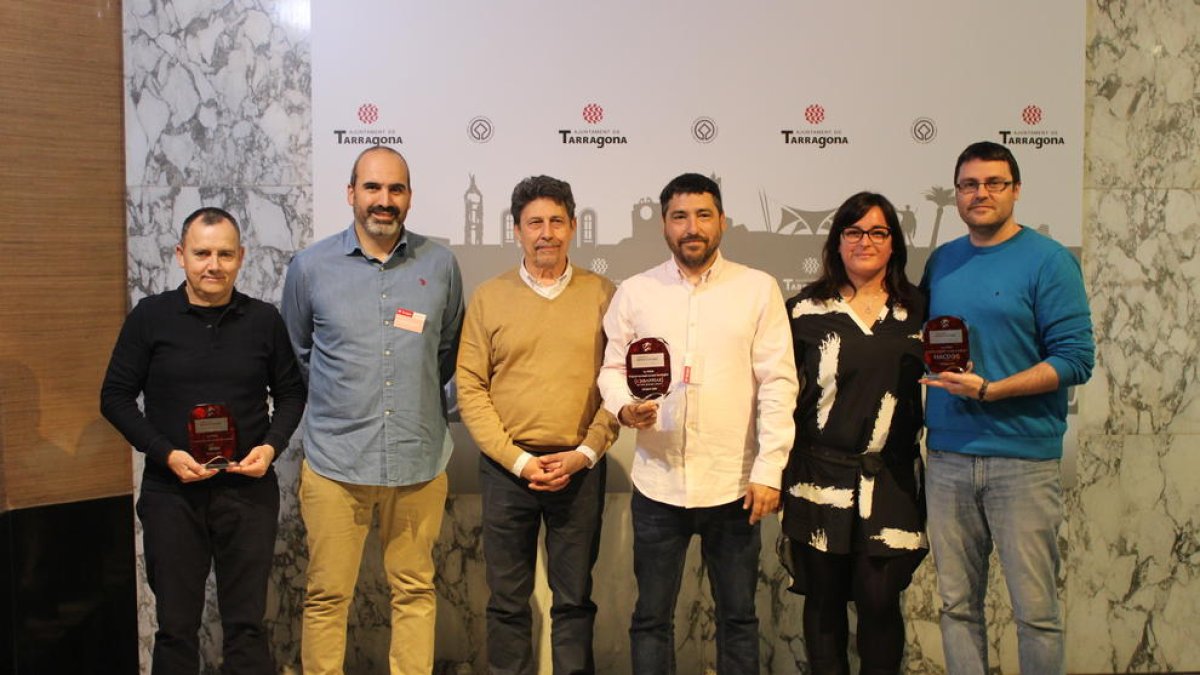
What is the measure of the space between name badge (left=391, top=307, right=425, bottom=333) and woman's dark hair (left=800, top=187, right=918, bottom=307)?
1.24 meters

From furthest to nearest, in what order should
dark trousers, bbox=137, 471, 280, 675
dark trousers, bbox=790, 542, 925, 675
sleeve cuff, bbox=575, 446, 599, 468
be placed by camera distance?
sleeve cuff, bbox=575, 446, 599, 468, dark trousers, bbox=137, 471, 280, 675, dark trousers, bbox=790, 542, 925, 675

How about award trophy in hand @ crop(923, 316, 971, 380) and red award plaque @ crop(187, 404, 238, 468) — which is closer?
award trophy in hand @ crop(923, 316, 971, 380)

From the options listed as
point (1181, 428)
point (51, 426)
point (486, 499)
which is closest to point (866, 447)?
point (486, 499)

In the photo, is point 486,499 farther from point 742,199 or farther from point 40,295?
point 40,295

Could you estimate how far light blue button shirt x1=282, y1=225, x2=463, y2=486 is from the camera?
268 centimetres

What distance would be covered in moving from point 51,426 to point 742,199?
2.81 m

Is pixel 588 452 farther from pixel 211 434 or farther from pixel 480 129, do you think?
pixel 480 129

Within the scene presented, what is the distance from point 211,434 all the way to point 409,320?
0.69m

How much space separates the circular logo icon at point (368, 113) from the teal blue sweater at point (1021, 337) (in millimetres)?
2245

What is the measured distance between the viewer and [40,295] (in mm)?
3055

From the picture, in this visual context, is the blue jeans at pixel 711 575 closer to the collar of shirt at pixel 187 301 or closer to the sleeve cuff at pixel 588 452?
the sleeve cuff at pixel 588 452

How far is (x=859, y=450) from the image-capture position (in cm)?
236

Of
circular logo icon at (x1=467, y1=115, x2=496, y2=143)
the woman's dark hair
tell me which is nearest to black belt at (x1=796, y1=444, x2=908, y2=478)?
the woman's dark hair

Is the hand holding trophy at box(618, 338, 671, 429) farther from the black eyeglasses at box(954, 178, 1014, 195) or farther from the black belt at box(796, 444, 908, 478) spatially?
the black eyeglasses at box(954, 178, 1014, 195)
